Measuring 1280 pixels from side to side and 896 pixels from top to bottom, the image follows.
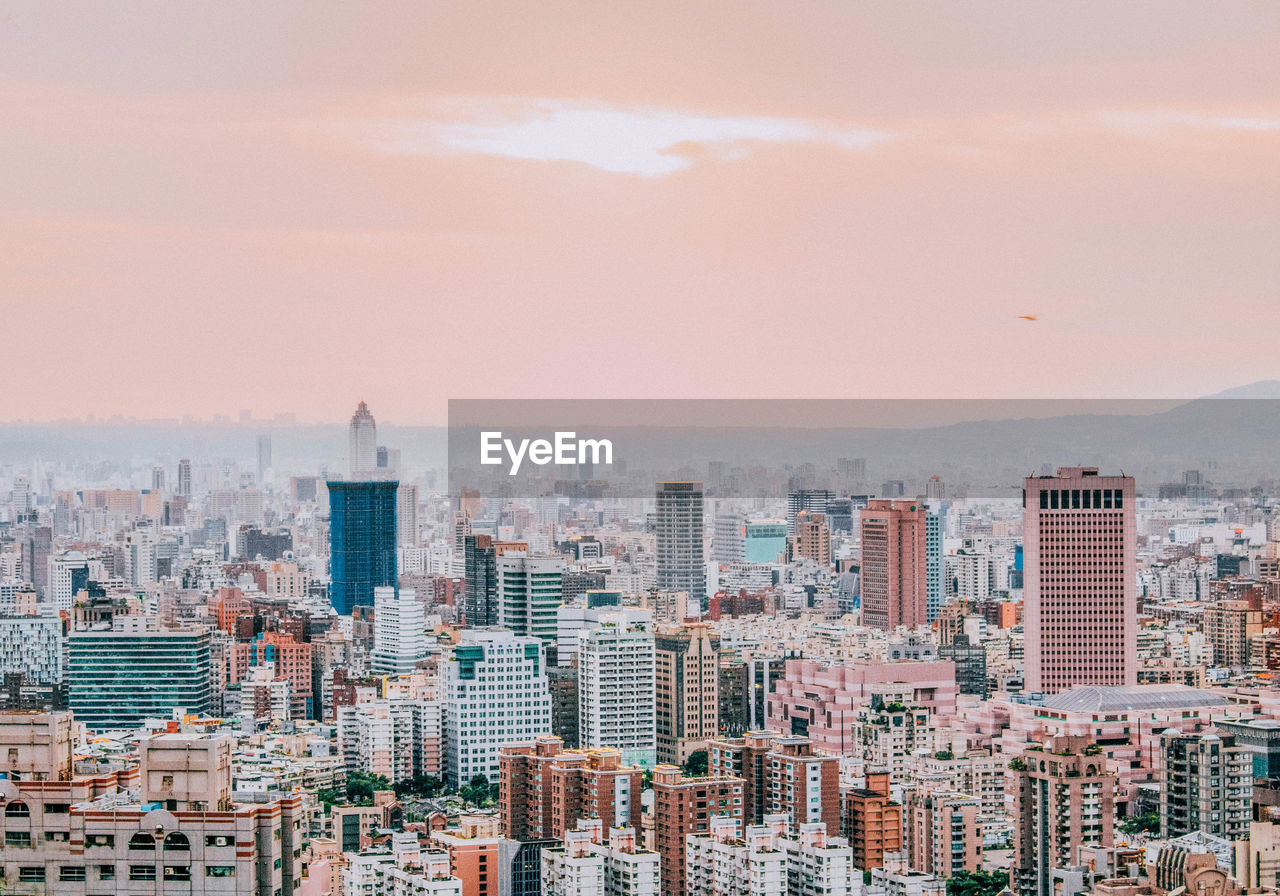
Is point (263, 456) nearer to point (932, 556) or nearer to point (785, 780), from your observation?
point (932, 556)

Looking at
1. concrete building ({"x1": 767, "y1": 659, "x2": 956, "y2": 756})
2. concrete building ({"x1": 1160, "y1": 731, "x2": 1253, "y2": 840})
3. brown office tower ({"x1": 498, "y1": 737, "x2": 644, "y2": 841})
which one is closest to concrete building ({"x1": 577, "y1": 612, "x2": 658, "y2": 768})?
concrete building ({"x1": 767, "y1": 659, "x2": 956, "y2": 756})

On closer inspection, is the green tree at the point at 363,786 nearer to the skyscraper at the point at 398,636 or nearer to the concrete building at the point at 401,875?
the concrete building at the point at 401,875

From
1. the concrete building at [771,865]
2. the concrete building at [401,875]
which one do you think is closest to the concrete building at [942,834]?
the concrete building at [771,865]

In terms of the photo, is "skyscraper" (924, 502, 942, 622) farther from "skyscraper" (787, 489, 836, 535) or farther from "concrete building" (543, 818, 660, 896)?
"concrete building" (543, 818, 660, 896)

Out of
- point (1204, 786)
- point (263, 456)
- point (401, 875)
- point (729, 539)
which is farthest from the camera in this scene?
point (729, 539)

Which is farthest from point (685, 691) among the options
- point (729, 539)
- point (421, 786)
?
point (729, 539)

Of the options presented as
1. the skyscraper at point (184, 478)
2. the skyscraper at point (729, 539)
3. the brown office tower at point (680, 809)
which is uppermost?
the skyscraper at point (184, 478)
